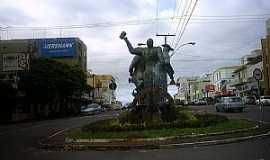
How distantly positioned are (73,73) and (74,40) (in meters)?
23.5

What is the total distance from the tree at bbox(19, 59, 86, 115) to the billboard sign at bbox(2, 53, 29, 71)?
7325 mm

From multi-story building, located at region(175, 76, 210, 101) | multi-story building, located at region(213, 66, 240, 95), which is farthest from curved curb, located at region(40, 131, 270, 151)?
multi-story building, located at region(175, 76, 210, 101)

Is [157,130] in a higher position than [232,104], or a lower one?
lower

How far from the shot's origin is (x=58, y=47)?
89562 millimetres

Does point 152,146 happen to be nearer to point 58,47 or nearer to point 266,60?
point 266,60

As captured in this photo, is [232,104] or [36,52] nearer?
[232,104]

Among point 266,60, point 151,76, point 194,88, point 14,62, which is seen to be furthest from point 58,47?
point 194,88

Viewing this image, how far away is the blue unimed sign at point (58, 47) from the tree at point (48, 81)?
66.3 feet

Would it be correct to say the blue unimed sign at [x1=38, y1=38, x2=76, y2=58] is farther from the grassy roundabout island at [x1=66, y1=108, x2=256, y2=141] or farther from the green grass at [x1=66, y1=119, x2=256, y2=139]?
the green grass at [x1=66, y1=119, x2=256, y2=139]

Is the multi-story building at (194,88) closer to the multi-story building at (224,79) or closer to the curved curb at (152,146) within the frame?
the multi-story building at (224,79)

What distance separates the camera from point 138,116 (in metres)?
24.9

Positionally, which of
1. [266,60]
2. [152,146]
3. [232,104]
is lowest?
[152,146]

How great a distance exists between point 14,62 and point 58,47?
4075cm

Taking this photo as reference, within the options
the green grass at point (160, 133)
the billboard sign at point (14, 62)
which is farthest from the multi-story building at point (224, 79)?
the green grass at point (160, 133)
